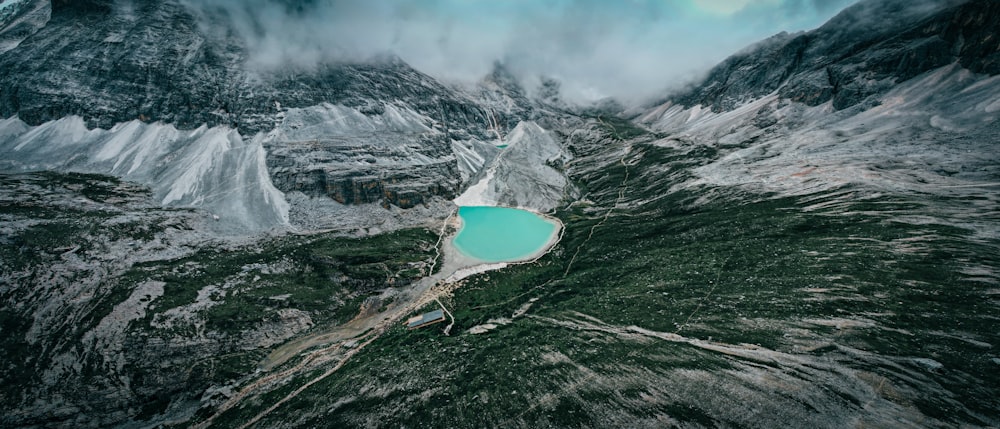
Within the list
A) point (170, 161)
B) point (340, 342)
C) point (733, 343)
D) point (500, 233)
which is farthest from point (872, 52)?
point (170, 161)

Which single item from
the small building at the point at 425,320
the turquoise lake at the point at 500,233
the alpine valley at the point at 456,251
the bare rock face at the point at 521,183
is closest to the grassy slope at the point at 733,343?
the alpine valley at the point at 456,251

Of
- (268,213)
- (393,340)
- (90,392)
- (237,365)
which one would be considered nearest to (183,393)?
(237,365)

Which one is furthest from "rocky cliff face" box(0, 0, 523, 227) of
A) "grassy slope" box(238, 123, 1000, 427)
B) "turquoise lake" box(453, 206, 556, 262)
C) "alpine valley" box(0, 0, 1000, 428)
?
"grassy slope" box(238, 123, 1000, 427)

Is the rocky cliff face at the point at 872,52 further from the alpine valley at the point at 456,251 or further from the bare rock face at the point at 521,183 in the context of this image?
the bare rock face at the point at 521,183

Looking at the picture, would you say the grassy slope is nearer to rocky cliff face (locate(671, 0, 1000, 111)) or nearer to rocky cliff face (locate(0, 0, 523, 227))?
rocky cliff face (locate(0, 0, 523, 227))

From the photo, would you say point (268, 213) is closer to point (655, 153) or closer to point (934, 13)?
point (655, 153)

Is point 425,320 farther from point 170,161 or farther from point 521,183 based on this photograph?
point 170,161
